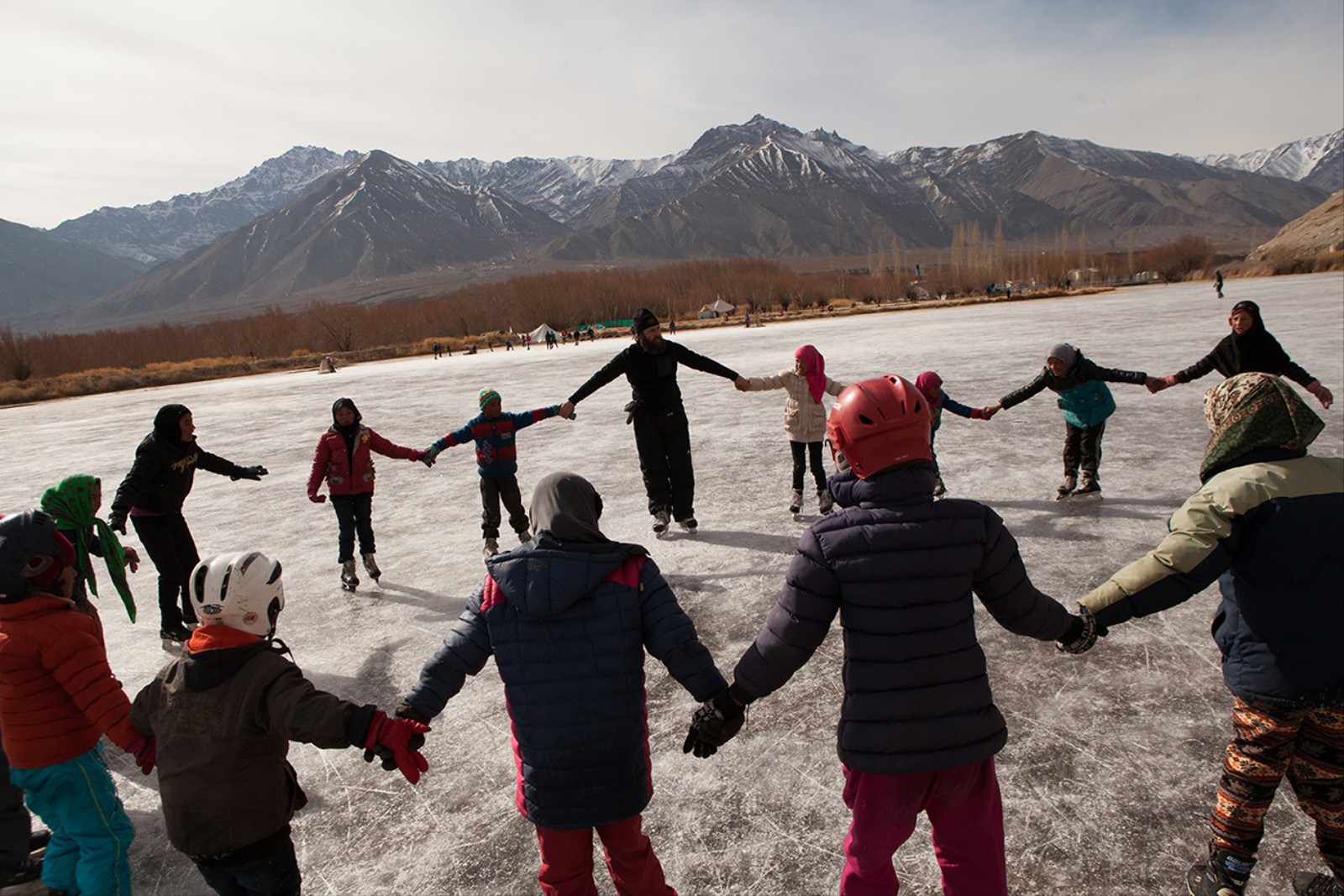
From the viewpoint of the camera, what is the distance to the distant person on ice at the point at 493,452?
6.27m

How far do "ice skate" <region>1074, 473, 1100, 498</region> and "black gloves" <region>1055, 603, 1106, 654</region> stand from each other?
196 inches

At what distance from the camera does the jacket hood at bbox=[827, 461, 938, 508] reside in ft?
6.63

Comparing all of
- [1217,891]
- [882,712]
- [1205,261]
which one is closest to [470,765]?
[882,712]

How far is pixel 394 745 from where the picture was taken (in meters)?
2.12

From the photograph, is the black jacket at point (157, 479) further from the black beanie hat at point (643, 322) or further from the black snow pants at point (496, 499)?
the black beanie hat at point (643, 322)

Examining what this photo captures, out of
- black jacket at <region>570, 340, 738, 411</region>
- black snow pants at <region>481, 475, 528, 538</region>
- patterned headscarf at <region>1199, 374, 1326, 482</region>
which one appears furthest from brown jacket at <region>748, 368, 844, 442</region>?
patterned headscarf at <region>1199, 374, 1326, 482</region>

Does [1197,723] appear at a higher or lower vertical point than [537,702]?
lower

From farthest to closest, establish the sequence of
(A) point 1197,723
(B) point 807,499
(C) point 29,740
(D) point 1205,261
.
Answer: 1. (D) point 1205,261
2. (B) point 807,499
3. (A) point 1197,723
4. (C) point 29,740

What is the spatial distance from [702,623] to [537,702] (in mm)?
2760

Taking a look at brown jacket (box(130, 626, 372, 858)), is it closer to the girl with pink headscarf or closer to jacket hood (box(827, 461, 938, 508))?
jacket hood (box(827, 461, 938, 508))

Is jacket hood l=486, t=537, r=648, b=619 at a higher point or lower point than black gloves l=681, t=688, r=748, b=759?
higher

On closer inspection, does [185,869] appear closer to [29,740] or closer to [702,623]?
[29,740]

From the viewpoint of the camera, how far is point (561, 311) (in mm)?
84875

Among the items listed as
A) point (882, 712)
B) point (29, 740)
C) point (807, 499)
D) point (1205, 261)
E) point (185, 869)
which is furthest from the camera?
point (1205, 261)
